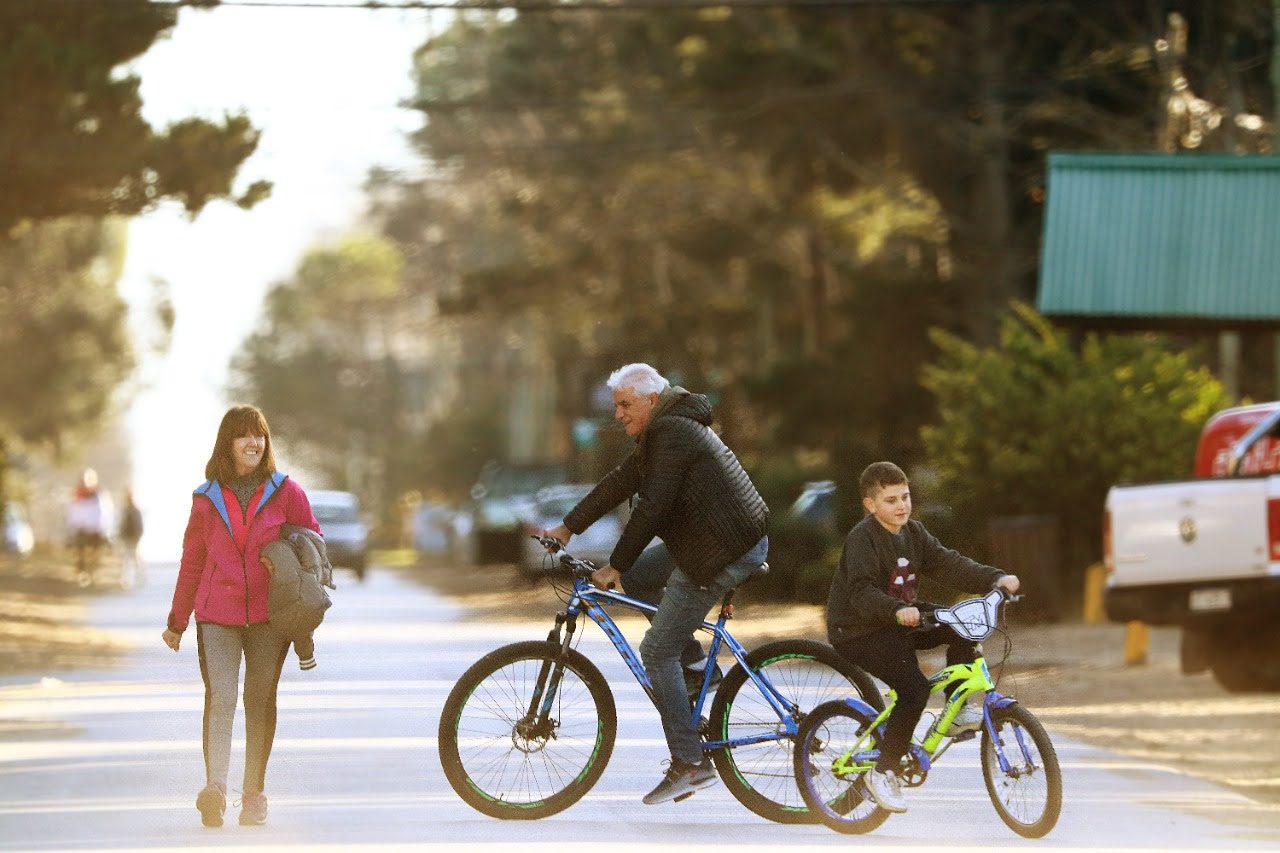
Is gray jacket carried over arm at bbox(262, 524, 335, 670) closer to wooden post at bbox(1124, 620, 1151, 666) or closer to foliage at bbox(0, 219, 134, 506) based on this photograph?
wooden post at bbox(1124, 620, 1151, 666)

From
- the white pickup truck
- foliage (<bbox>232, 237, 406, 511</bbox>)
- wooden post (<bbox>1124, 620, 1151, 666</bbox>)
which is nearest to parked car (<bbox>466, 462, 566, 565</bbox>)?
wooden post (<bbox>1124, 620, 1151, 666</bbox>)

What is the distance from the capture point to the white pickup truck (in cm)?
1578

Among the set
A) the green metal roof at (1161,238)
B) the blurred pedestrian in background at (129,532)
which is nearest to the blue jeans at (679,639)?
the green metal roof at (1161,238)

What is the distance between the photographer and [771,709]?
10.1 m

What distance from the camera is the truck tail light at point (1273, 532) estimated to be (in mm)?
15664

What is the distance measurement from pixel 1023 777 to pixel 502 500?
3510 centimetres

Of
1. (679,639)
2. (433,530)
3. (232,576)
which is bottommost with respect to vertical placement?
(679,639)

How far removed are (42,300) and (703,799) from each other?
2118 inches

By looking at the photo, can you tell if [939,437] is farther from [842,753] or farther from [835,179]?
[842,753]

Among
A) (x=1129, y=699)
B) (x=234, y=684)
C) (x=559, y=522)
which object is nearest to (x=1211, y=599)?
(x=1129, y=699)

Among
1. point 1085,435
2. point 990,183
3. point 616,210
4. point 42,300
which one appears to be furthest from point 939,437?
point 42,300

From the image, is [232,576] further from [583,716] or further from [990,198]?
[990,198]

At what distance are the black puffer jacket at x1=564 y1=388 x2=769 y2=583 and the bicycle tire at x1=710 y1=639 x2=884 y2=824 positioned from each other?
45 cm

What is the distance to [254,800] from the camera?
1016cm
